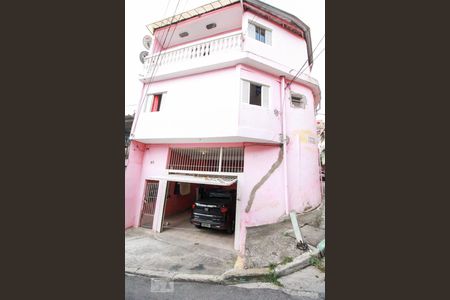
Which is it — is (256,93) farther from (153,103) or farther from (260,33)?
(153,103)

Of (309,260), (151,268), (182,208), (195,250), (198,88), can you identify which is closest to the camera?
(309,260)

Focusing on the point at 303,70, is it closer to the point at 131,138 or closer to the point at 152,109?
the point at 152,109

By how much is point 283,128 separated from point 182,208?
21.2 feet

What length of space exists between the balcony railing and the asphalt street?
6.27m

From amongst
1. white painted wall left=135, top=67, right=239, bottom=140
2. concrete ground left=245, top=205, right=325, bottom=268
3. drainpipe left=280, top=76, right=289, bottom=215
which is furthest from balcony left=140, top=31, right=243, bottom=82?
concrete ground left=245, top=205, right=325, bottom=268

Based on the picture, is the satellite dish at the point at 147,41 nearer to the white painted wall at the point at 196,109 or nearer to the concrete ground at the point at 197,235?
the white painted wall at the point at 196,109

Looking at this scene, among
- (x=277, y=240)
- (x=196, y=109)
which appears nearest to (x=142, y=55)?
(x=196, y=109)

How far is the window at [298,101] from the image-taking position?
6935 millimetres

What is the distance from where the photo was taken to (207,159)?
6.70 m

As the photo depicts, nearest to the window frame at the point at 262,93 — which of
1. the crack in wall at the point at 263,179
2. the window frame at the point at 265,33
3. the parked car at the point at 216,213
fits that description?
the crack in wall at the point at 263,179

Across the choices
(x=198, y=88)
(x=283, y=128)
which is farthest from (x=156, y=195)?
(x=283, y=128)

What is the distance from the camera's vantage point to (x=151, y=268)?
418 cm

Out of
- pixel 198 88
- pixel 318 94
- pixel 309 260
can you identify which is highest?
pixel 318 94

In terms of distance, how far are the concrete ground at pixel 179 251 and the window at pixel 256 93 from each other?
447cm
